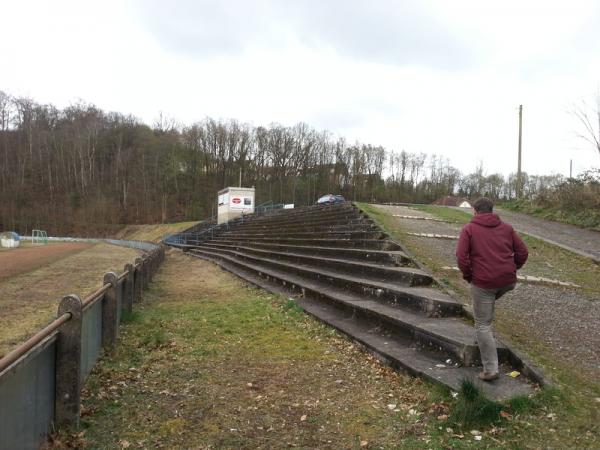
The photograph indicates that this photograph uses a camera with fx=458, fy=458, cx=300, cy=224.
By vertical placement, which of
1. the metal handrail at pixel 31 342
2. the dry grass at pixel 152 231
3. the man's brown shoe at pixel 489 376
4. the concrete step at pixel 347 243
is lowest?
the dry grass at pixel 152 231

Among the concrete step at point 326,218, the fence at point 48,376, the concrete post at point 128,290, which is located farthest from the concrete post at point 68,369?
the concrete step at point 326,218

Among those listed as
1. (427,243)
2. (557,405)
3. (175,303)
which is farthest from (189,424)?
(427,243)

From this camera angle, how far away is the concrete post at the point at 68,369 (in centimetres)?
374

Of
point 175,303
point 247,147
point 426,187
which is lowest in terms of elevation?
point 175,303

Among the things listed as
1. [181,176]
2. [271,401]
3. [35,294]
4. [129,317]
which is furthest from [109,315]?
[181,176]

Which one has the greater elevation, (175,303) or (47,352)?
(47,352)

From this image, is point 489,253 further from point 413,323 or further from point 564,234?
point 564,234

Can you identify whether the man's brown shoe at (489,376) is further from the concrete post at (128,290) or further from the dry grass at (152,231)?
the dry grass at (152,231)

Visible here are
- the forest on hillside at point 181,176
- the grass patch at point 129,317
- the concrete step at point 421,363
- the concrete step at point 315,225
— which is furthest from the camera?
the forest on hillside at point 181,176

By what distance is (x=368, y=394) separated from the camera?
4676 millimetres

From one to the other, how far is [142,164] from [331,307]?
7896cm

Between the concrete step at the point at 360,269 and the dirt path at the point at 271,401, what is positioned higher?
the concrete step at the point at 360,269

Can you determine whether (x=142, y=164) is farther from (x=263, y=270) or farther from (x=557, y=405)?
(x=557, y=405)

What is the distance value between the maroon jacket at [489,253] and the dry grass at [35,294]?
6.41 metres
